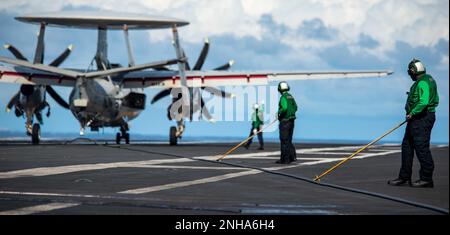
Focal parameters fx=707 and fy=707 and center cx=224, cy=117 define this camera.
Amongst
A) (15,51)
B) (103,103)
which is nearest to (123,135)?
(103,103)

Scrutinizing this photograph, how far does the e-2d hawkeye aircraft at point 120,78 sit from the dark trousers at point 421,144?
2227 cm

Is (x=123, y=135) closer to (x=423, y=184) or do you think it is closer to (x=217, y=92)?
(x=217, y=92)

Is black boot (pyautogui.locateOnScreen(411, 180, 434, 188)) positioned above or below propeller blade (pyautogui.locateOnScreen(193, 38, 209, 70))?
below

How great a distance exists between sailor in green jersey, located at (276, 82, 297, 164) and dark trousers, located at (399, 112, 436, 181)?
6.97m

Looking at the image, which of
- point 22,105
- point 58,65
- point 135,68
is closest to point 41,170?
point 135,68

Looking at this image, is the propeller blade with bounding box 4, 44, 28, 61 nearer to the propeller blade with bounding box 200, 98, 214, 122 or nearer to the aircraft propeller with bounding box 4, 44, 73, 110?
the aircraft propeller with bounding box 4, 44, 73, 110

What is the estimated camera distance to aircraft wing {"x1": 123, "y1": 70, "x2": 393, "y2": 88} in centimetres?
3741

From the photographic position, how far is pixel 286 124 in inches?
786

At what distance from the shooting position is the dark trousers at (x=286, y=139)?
1977 cm

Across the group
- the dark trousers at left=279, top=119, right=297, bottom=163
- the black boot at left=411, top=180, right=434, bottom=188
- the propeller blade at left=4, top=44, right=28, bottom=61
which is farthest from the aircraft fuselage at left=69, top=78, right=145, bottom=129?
the black boot at left=411, top=180, right=434, bottom=188

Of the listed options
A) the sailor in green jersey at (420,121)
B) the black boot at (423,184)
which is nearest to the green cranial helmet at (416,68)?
the sailor in green jersey at (420,121)
